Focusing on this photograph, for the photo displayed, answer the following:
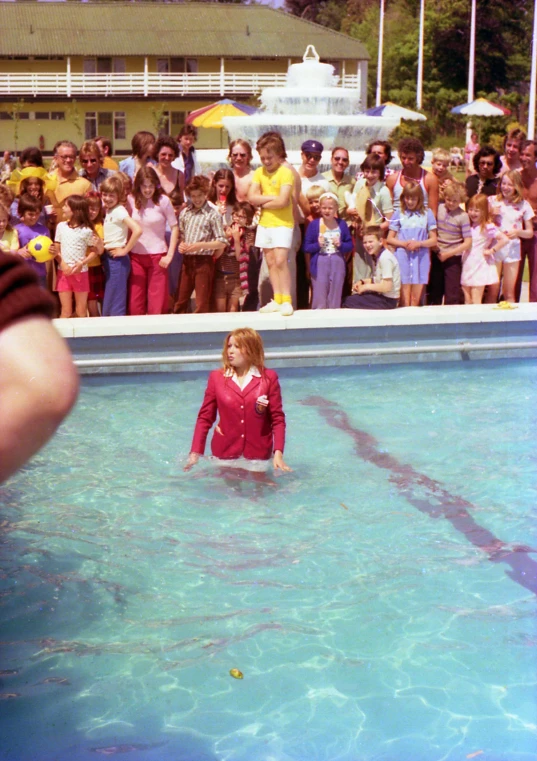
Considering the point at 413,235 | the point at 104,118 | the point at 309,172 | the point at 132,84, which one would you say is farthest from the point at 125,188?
the point at 104,118

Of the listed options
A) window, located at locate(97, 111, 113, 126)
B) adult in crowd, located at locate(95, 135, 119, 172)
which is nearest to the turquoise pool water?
adult in crowd, located at locate(95, 135, 119, 172)

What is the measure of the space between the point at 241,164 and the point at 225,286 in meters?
1.23

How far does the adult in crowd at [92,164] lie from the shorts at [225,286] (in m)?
1.61

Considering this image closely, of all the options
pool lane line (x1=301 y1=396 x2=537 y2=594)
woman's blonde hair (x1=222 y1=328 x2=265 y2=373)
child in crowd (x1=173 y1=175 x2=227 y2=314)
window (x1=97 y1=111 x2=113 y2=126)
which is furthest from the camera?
window (x1=97 y1=111 x2=113 y2=126)

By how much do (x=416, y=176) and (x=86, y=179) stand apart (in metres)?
3.36

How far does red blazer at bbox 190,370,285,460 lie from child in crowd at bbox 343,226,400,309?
3.82 m

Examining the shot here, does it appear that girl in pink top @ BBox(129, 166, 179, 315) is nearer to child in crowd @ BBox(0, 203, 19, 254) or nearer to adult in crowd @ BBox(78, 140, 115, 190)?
adult in crowd @ BBox(78, 140, 115, 190)

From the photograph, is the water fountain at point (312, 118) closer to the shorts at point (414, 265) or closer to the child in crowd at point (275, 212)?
the shorts at point (414, 265)

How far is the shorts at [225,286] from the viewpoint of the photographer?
399 inches

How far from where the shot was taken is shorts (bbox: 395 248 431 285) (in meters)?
10.1

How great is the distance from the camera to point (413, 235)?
1005 centimetres

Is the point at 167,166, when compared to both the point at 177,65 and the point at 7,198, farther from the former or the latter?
the point at 177,65

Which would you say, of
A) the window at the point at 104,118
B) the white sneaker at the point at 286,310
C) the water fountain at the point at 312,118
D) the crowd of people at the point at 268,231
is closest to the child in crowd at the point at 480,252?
the crowd of people at the point at 268,231

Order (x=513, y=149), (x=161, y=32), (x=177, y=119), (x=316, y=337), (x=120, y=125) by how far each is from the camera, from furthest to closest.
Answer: (x=161, y=32), (x=120, y=125), (x=177, y=119), (x=513, y=149), (x=316, y=337)
